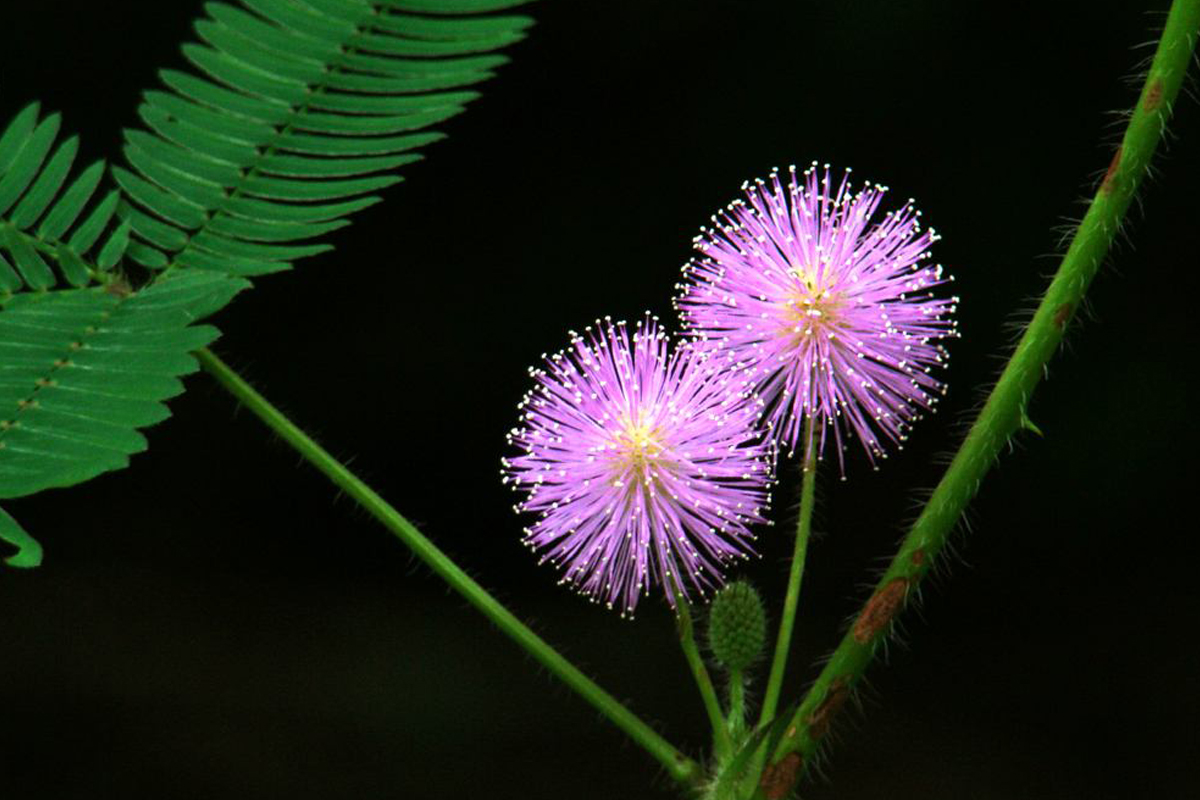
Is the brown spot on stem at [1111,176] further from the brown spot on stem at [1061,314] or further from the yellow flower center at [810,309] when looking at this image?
the yellow flower center at [810,309]

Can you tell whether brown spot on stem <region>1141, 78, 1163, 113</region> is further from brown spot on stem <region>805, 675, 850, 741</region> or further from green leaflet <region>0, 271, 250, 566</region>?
green leaflet <region>0, 271, 250, 566</region>

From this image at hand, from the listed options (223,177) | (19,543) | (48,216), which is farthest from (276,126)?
(19,543)

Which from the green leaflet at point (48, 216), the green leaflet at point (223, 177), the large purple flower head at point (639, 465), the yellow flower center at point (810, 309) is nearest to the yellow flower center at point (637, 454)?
the large purple flower head at point (639, 465)

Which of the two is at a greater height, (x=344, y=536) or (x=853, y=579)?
(x=853, y=579)

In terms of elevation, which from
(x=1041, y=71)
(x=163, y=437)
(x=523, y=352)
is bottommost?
(x=163, y=437)

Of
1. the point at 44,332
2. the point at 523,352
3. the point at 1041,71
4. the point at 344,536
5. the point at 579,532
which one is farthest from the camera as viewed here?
the point at 344,536

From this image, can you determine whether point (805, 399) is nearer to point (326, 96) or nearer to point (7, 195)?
point (326, 96)

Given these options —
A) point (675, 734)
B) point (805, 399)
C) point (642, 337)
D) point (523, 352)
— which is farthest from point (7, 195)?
point (675, 734)
